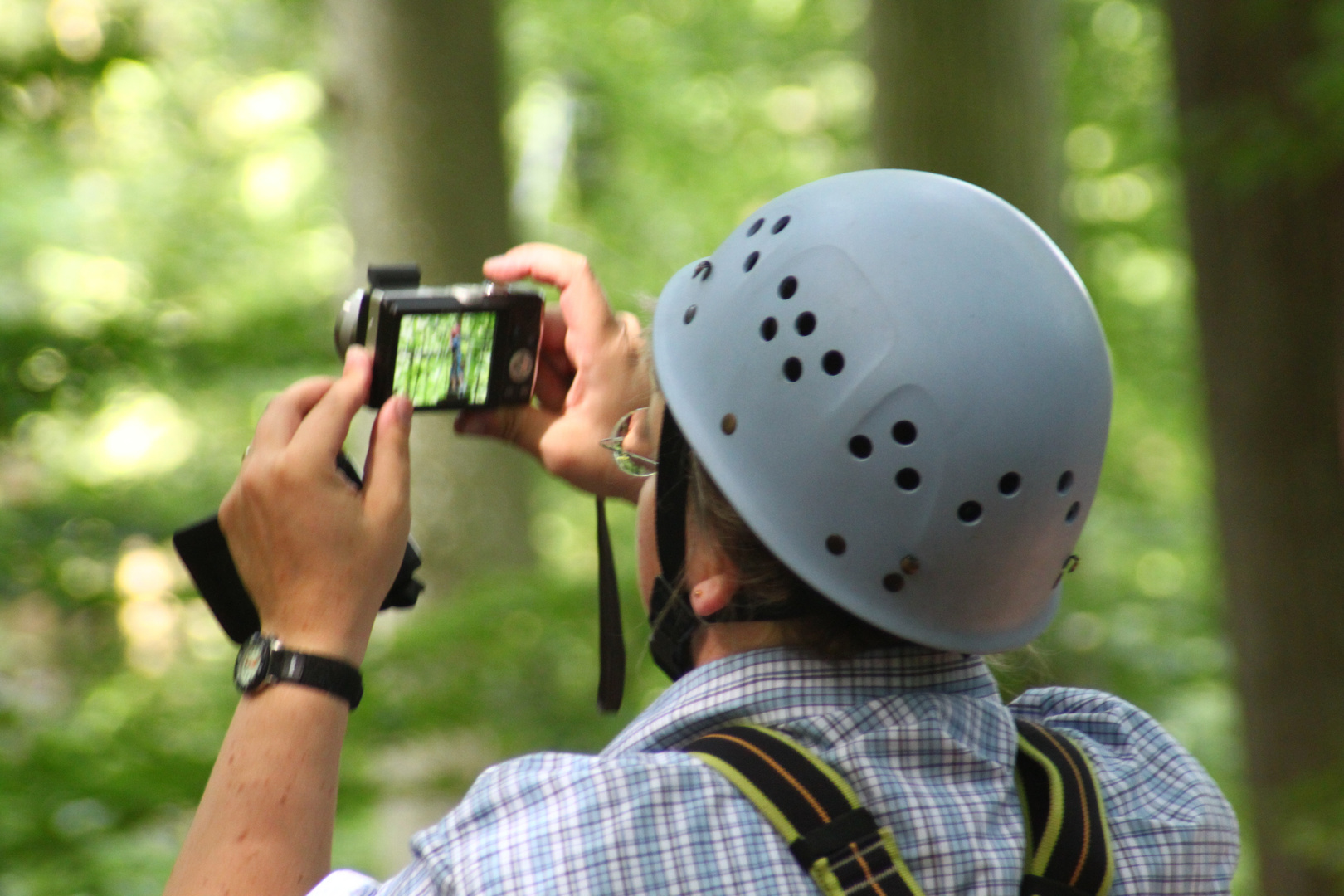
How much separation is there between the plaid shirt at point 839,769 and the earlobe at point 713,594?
7 cm

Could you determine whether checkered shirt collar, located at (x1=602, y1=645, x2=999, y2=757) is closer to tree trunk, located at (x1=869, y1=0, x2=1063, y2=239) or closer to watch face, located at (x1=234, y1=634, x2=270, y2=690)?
watch face, located at (x1=234, y1=634, x2=270, y2=690)

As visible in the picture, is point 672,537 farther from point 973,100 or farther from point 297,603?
point 973,100

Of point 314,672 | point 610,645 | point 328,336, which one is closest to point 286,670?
point 314,672

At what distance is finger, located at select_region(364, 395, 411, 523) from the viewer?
52.5 inches

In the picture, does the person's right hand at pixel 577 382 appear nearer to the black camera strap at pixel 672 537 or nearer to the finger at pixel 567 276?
the finger at pixel 567 276

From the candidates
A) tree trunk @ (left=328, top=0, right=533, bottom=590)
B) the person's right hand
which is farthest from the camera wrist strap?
tree trunk @ (left=328, top=0, right=533, bottom=590)

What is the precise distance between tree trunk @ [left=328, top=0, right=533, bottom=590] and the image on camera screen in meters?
3.42

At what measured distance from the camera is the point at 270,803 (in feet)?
3.98

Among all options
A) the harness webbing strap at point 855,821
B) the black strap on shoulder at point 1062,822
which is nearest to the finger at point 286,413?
the harness webbing strap at point 855,821

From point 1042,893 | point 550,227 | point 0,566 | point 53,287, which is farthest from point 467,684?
point 53,287

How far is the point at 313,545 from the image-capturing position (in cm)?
128

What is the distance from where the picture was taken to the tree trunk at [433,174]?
5.05 m

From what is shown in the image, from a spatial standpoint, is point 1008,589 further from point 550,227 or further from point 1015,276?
point 550,227

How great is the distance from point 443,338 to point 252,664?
0.50 m
